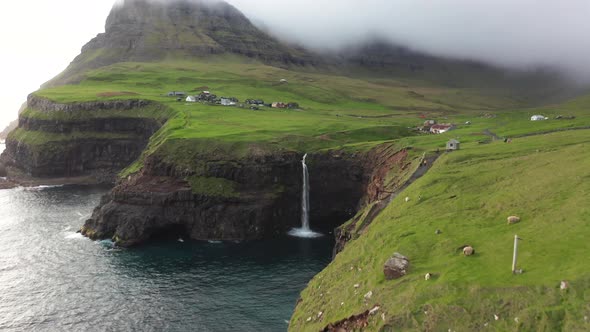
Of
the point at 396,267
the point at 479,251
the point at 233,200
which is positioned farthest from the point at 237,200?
the point at 479,251

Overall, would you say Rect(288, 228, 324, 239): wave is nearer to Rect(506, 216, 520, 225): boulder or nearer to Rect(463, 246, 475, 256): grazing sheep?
Rect(506, 216, 520, 225): boulder

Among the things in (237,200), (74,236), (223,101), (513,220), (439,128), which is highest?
(223,101)

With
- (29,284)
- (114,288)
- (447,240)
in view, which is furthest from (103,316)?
(447,240)

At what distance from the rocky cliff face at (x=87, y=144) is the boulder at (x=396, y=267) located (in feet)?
443

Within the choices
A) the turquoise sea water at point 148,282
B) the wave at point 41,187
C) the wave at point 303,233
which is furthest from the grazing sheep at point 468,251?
the wave at point 41,187

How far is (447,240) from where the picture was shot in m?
35.9

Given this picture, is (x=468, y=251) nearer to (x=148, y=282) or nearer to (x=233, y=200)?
(x=148, y=282)

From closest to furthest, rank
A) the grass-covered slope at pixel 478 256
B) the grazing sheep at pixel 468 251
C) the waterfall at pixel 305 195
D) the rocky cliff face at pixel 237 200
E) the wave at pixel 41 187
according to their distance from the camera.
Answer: the grass-covered slope at pixel 478 256, the grazing sheep at pixel 468 251, the rocky cliff face at pixel 237 200, the waterfall at pixel 305 195, the wave at pixel 41 187

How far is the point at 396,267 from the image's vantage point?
33500 millimetres

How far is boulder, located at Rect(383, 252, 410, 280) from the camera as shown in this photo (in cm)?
3325

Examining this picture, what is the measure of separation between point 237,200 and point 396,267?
219 ft

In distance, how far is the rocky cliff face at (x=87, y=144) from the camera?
6280 inches

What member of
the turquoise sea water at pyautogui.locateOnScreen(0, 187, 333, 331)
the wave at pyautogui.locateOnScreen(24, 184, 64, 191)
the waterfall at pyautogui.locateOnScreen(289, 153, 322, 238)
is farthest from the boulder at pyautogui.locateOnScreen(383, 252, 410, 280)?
the wave at pyautogui.locateOnScreen(24, 184, 64, 191)

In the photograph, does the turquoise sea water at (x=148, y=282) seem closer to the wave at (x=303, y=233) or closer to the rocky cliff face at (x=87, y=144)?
the wave at (x=303, y=233)
